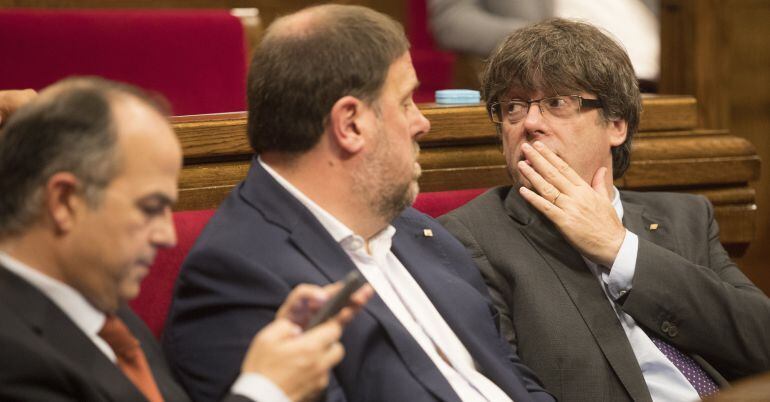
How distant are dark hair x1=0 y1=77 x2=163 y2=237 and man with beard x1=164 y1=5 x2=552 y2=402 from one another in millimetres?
305

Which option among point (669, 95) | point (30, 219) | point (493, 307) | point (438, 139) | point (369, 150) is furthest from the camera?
point (669, 95)

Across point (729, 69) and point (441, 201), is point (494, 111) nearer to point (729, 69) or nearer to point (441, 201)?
point (441, 201)

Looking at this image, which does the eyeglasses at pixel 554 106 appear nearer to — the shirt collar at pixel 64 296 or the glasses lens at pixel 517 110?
the glasses lens at pixel 517 110

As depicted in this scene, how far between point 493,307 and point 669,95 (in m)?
0.98

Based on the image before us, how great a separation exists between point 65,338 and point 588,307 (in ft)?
3.13

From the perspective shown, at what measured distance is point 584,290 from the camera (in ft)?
5.88

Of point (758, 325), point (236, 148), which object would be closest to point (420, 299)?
point (236, 148)

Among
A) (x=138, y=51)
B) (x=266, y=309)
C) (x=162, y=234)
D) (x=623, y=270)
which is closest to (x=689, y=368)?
(x=623, y=270)

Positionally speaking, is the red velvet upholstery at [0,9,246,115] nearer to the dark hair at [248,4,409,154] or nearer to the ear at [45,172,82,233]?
the dark hair at [248,4,409,154]

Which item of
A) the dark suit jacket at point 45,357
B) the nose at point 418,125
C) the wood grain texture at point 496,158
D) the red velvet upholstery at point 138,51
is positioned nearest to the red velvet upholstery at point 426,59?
the red velvet upholstery at point 138,51

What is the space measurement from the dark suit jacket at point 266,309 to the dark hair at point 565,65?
51cm

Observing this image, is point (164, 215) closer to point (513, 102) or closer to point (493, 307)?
point (493, 307)

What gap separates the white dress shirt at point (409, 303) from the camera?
148 centimetres

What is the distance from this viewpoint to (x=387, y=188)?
150 cm
